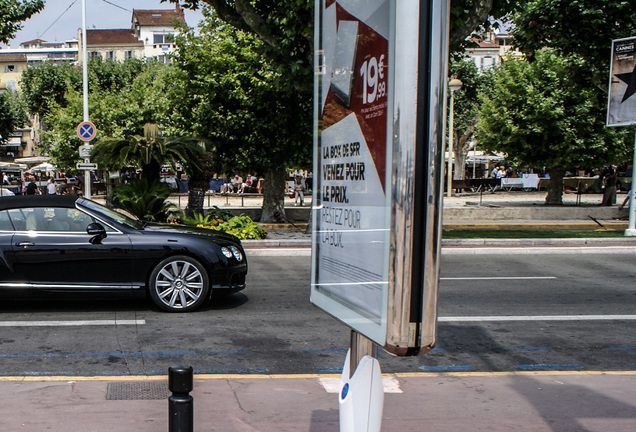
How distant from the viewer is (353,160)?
2.70 m

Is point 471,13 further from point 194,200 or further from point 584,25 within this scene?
point 194,200

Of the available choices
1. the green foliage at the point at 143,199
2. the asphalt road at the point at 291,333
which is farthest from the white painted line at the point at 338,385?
the green foliage at the point at 143,199

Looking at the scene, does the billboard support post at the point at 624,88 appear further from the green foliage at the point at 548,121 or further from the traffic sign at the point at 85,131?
the traffic sign at the point at 85,131

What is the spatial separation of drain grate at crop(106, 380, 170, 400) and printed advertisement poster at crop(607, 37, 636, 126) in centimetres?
1579

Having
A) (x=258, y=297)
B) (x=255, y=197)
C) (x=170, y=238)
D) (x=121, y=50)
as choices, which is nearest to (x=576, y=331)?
(x=258, y=297)

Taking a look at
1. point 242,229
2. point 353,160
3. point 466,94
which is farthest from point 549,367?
point 466,94

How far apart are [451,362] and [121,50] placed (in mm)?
101520

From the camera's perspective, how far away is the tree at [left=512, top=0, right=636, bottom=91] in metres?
18.6

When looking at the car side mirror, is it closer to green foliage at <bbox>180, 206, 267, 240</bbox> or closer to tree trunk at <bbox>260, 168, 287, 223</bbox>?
green foliage at <bbox>180, 206, 267, 240</bbox>

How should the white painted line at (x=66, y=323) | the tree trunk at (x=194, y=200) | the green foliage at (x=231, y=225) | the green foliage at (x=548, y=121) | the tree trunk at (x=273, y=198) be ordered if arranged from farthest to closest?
1. the green foliage at (x=548, y=121)
2. the tree trunk at (x=273, y=198)
3. the tree trunk at (x=194, y=200)
4. the green foliage at (x=231, y=225)
5. the white painted line at (x=66, y=323)

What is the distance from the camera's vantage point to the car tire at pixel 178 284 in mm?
8344

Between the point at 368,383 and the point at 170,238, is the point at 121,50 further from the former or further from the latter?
the point at 368,383

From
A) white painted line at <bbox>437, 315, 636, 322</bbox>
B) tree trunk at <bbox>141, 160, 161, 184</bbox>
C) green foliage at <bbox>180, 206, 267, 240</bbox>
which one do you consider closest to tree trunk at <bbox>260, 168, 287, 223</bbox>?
green foliage at <bbox>180, 206, 267, 240</bbox>

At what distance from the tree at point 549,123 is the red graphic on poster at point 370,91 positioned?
23.9m
